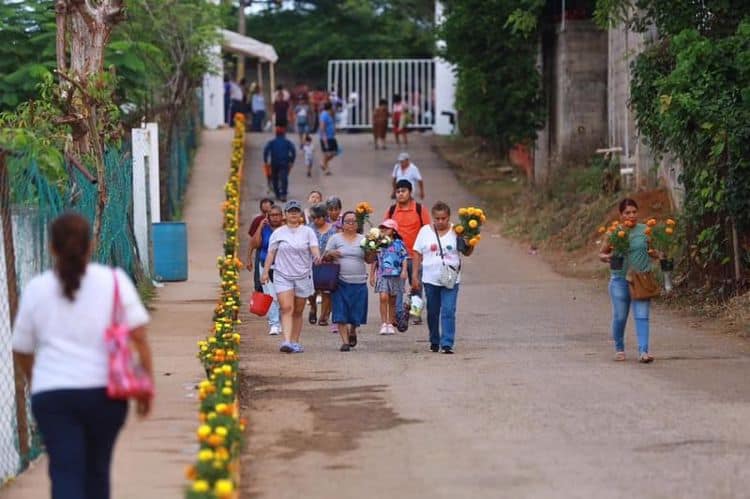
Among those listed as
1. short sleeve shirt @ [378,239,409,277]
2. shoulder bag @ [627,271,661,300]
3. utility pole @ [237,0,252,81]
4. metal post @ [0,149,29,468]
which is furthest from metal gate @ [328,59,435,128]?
metal post @ [0,149,29,468]

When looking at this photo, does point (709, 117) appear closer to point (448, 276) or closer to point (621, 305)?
point (621, 305)

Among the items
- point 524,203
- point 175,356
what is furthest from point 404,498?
point 524,203

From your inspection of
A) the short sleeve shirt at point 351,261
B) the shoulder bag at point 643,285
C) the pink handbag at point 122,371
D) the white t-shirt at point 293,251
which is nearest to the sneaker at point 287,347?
the white t-shirt at point 293,251

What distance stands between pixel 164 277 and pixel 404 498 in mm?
Result: 14551

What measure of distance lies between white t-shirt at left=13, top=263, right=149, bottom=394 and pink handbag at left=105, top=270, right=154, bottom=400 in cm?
5

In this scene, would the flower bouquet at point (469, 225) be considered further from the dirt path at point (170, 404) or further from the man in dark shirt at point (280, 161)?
the man in dark shirt at point (280, 161)

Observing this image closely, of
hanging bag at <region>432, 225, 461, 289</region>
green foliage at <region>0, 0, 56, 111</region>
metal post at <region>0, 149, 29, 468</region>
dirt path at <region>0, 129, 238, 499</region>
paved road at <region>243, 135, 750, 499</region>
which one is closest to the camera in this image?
paved road at <region>243, 135, 750, 499</region>

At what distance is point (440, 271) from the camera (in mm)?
15586

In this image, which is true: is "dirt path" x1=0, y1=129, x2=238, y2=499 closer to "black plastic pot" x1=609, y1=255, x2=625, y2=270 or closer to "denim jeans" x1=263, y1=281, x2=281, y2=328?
"denim jeans" x1=263, y1=281, x2=281, y2=328

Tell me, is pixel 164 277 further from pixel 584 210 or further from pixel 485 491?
pixel 485 491

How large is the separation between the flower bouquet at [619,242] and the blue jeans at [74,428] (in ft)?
27.3

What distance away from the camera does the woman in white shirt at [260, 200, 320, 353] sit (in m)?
15.7

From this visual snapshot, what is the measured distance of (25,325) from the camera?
6.96 meters

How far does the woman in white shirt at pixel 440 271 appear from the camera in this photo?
15.6 m
